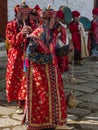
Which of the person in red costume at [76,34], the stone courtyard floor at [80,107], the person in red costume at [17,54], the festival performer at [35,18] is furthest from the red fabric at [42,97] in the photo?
the person in red costume at [76,34]

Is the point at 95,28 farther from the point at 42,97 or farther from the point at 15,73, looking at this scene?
the point at 42,97

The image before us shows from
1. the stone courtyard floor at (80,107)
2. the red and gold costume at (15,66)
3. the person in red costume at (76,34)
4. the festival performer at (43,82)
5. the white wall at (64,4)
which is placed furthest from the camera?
the white wall at (64,4)

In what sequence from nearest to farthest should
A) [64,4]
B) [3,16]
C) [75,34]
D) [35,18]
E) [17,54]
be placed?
[17,54]
[35,18]
[75,34]
[3,16]
[64,4]

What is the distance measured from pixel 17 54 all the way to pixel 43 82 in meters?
1.07

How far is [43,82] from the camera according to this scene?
4.58m

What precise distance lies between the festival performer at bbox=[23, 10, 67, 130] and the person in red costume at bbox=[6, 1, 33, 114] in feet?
2.27

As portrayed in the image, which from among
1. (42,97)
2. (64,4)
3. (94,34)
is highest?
(64,4)

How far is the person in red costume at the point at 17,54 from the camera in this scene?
529cm

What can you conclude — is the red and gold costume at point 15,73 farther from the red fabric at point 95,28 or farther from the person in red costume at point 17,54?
the red fabric at point 95,28

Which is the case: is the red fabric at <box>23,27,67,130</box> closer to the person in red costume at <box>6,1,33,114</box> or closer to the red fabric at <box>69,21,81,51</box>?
the person in red costume at <box>6,1,33,114</box>

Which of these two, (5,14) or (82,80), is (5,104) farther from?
(5,14)

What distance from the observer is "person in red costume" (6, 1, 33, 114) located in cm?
529

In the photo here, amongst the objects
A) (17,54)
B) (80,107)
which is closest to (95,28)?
(80,107)

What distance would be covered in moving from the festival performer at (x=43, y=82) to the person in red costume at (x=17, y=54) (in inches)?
27.2
